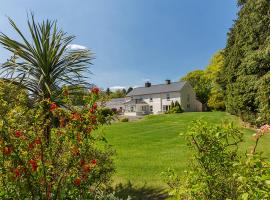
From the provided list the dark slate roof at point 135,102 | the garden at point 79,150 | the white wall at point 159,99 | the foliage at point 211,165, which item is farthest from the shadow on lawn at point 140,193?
the dark slate roof at point 135,102

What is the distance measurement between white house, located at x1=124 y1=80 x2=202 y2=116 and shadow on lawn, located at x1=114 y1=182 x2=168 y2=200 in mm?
54790

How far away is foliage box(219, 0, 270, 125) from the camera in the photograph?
63.2 ft

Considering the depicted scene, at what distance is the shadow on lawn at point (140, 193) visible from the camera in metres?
8.57

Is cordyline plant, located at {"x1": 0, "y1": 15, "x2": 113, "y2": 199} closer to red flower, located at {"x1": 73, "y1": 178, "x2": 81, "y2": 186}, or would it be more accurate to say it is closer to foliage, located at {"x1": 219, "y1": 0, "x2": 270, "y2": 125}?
red flower, located at {"x1": 73, "y1": 178, "x2": 81, "y2": 186}

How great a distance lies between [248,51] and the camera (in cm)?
2323

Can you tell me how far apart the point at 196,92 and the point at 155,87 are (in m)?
9.17

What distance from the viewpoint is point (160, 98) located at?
6750cm

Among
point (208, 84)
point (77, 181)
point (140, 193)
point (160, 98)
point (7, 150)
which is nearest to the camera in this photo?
point (7, 150)

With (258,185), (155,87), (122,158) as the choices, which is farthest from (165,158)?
(155,87)

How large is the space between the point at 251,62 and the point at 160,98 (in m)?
46.7

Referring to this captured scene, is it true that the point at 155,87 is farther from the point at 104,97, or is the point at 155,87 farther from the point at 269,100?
the point at 104,97

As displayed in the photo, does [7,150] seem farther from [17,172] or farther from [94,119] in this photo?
[94,119]

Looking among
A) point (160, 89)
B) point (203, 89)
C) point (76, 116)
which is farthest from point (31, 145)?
point (203, 89)

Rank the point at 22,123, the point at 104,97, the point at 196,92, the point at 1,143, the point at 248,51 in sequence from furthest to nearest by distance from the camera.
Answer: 1. the point at 196,92
2. the point at 248,51
3. the point at 104,97
4. the point at 22,123
5. the point at 1,143
